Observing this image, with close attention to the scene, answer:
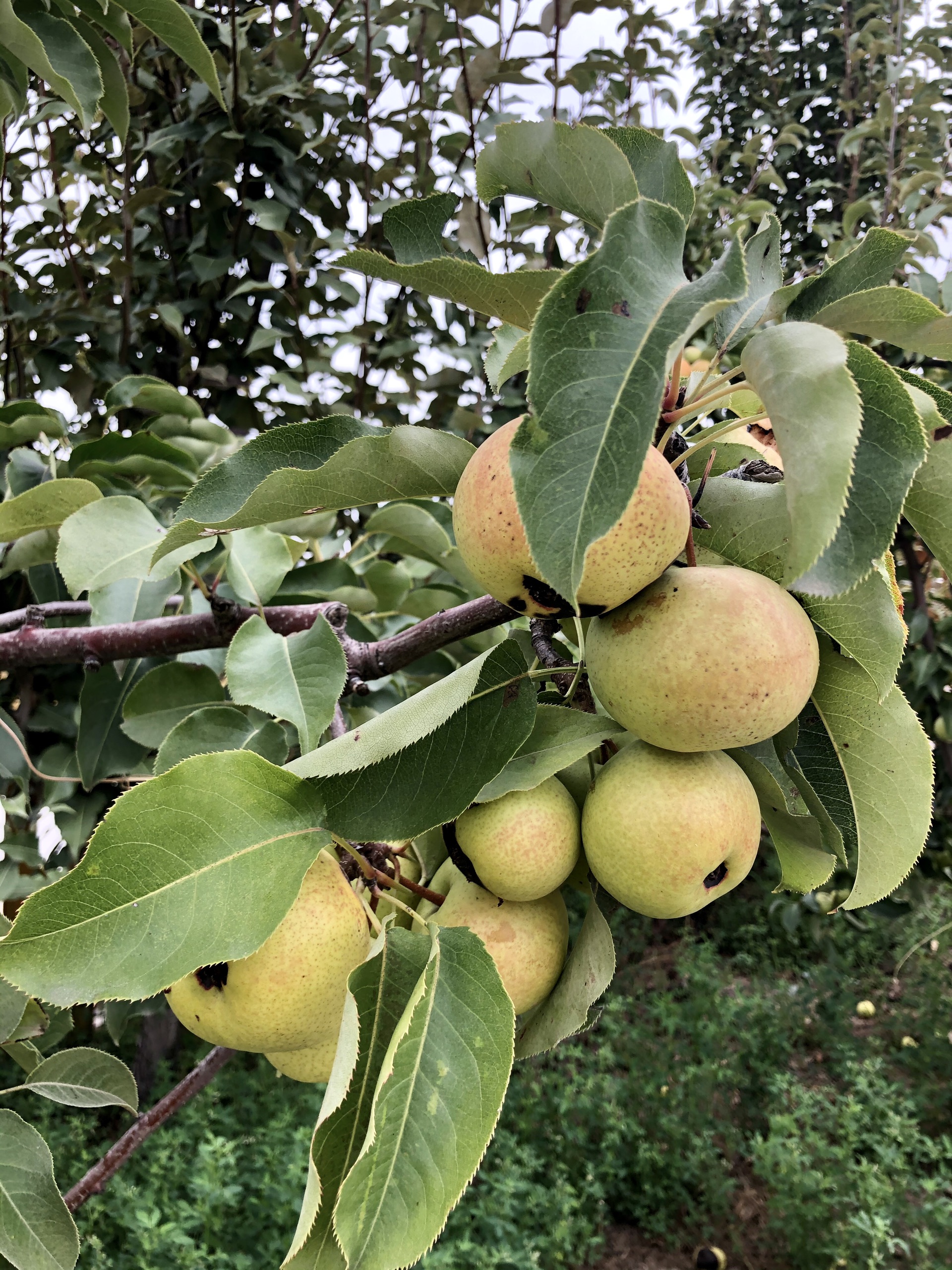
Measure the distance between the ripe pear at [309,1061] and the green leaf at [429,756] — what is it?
0.23 metres

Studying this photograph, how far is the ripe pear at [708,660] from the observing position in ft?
1.58

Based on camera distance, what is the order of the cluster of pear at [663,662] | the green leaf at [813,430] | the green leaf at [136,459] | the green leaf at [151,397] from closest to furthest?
the green leaf at [813,430]
the cluster of pear at [663,662]
the green leaf at [136,459]
the green leaf at [151,397]

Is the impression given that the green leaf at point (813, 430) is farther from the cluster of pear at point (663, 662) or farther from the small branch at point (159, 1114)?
the small branch at point (159, 1114)

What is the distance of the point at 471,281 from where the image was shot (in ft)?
1.67

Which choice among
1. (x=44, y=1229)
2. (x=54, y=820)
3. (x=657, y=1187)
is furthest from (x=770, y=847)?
(x=44, y=1229)

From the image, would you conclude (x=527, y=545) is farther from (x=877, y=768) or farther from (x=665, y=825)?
(x=877, y=768)

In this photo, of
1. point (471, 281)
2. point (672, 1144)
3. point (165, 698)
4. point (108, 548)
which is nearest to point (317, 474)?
point (471, 281)

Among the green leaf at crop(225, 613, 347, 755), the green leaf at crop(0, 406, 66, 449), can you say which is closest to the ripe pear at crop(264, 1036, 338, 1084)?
the green leaf at crop(225, 613, 347, 755)

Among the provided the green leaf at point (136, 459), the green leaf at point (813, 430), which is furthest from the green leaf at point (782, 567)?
the green leaf at point (136, 459)

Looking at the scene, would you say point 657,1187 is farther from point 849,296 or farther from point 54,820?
point 849,296

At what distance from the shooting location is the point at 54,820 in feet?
5.13

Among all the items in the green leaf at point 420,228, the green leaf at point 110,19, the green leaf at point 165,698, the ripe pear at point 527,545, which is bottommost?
the green leaf at point 165,698

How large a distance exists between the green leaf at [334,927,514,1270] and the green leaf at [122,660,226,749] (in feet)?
2.28

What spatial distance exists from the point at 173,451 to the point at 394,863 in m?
1.01
